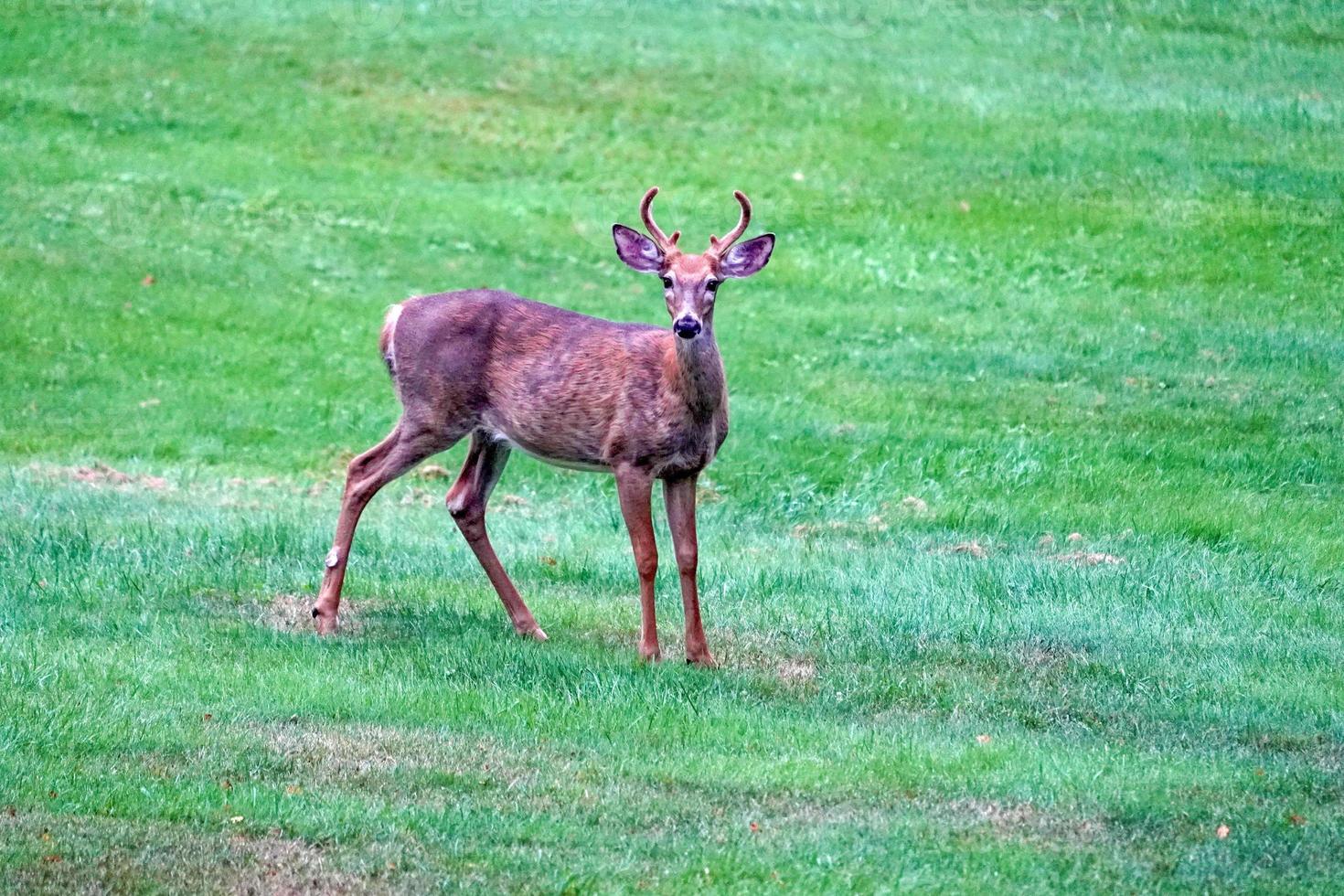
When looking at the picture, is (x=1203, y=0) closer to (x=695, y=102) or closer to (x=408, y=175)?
(x=695, y=102)

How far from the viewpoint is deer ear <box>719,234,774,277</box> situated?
8961 mm

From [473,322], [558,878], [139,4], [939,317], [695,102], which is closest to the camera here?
[558,878]

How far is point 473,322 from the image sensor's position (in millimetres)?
9781

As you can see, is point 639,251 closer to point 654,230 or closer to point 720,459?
point 654,230

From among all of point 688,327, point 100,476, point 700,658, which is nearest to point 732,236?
point 688,327

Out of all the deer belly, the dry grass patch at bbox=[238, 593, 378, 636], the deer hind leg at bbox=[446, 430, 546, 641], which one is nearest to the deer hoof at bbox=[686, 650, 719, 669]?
the deer hind leg at bbox=[446, 430, 546, 641]

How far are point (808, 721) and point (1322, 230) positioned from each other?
15.3 metres

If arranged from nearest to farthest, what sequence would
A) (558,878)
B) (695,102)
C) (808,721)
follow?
1. (558,878)
2. (808,721)
3. (695,102)

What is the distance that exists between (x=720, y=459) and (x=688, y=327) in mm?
6584

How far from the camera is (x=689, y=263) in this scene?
28.5 feet

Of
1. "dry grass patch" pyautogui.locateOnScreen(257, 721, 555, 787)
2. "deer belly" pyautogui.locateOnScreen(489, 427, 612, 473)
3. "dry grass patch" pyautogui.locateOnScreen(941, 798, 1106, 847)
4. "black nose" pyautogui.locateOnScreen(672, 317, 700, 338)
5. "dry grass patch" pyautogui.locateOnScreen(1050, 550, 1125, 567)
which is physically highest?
"black nose" pyautogui.locateOnScreen(672, 317, 700, 338)

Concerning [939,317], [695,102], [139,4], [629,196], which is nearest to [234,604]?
[939,317]

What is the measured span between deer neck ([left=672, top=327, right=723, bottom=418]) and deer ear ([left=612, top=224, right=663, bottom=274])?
378 mm

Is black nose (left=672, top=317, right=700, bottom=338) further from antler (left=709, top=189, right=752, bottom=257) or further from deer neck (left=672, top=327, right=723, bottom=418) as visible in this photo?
antler (left=709, top=189, right=752, bottom=257)
